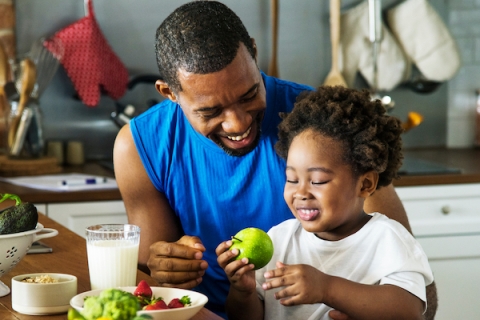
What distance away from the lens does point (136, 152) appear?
1.86 m

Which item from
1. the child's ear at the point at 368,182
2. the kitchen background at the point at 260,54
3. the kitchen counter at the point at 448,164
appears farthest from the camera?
the kitchen background at the point at 260,54

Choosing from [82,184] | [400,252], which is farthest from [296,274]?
Answer: [82,184]

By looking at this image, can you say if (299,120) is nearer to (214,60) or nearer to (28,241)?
(214,60)

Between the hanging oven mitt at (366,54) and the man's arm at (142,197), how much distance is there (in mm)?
1624

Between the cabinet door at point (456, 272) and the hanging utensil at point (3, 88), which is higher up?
the hanging utensil at point (3, 88)

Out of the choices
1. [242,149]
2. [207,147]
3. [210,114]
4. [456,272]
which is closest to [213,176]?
[207,147]

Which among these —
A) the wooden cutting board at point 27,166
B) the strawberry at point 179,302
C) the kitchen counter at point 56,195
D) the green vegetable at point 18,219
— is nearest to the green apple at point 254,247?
the strawberry at point 179,302

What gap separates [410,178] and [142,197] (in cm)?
115

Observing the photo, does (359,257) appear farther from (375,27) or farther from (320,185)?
(375,27)

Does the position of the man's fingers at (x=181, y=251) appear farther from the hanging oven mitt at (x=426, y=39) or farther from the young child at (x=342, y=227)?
the hanging oven mitt at (x=426, y=39)

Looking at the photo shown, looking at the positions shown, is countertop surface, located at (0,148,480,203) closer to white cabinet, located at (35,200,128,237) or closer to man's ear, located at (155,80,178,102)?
white cabinet, located at (35,200,128,237)

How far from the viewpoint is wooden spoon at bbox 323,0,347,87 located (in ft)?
10.5

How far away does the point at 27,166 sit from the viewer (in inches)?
111

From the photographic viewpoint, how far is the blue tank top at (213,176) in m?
1.79
